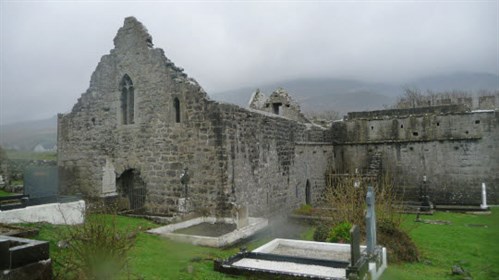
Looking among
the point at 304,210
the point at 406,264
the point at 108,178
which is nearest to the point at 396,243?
the point at 406,264

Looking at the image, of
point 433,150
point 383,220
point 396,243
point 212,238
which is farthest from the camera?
point 433,150

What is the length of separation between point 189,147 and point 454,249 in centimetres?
912

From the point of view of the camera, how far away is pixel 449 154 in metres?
22.5

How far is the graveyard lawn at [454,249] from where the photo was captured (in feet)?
33.3

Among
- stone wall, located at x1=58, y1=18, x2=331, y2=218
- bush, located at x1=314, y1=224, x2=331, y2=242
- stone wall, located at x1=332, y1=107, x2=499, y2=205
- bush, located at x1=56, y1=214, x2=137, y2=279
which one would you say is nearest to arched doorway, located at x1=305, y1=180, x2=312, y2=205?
stone wall, located at x1=58, y1=18, x2=331, y2=218

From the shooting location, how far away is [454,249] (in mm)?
12562

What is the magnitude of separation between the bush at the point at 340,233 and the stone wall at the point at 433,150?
13.1 m

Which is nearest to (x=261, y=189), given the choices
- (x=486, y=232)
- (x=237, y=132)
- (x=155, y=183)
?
(x=237, y=132)

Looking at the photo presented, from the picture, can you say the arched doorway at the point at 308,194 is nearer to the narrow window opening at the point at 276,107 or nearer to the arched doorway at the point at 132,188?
the narrow window opening at the point at 276,107

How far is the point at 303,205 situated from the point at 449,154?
883cm

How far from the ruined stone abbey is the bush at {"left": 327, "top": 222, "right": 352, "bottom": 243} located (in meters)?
3.75

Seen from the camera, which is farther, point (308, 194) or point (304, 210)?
point (308, 194)

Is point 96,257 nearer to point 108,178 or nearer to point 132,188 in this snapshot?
point 132,188

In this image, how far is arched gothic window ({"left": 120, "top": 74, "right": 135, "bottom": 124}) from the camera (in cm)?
1611
